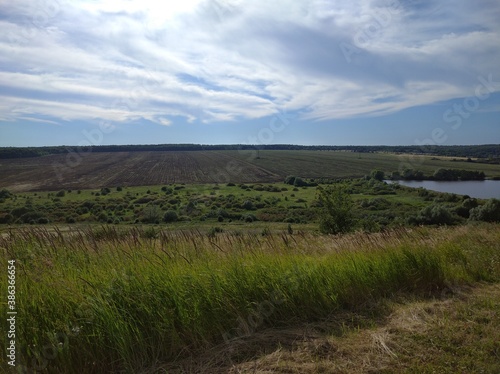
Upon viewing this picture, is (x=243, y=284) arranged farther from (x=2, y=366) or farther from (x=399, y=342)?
(x=2, y=366)

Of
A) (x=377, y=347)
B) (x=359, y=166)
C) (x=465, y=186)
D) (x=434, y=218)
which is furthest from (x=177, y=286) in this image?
(x=359, y=166)

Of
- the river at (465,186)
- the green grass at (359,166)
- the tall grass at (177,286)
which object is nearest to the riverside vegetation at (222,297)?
the tall grass at (177,286)

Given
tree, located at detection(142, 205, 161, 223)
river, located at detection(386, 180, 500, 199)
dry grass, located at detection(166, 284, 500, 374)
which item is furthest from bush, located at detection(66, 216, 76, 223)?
river, located at detection(386, 180, 500, 199)

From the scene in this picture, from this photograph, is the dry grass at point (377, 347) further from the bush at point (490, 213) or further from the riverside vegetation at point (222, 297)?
the bush at point (490, 213)

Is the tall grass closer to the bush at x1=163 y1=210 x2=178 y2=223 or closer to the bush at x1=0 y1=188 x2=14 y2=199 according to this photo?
the bush at x1=163 y1=210 x2=178 y2=223

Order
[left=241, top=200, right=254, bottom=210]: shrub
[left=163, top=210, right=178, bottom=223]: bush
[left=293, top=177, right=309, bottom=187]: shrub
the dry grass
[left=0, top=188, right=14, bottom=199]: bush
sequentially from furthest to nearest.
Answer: [left=293, top=177, right=309, bottom=187]: shrub → [left=0, top=188, right=14, bottom=199]: bush → [left=241, top=200, right=254, bottom=210]: shrub → [left=163, top=210, right=178, bottom=223]: bush → the dry grass

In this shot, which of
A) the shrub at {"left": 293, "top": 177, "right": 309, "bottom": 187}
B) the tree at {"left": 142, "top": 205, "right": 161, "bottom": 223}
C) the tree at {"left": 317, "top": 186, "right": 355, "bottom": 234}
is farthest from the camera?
the shrub at {"left": 293, "top": 177, "right": 309, "bottom": 187}

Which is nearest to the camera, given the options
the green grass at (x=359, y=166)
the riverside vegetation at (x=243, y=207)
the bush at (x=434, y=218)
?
the riverside vegetation at (x=243, y=207)

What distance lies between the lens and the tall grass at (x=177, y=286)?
3.38 metres

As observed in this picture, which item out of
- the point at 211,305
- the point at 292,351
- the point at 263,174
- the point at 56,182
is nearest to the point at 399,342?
the point at 292,351

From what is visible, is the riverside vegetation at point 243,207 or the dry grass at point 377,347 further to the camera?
the riverside vegetation at point 243,207

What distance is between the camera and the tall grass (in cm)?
338

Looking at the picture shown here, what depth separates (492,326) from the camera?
13.0 feet

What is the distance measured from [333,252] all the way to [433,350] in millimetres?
2408
